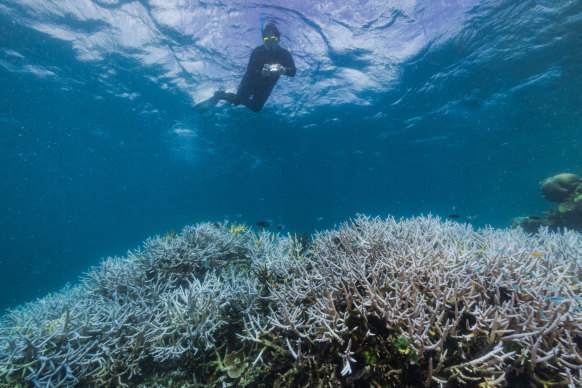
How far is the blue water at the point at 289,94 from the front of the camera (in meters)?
11.7

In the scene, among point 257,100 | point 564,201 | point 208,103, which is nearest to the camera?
point 564,201

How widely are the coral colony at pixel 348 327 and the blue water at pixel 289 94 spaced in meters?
2.12

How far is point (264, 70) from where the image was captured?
866 centimetres

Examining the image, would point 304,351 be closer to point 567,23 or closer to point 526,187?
point 567,23

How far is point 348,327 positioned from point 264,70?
8958mm

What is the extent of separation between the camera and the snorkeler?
887cm

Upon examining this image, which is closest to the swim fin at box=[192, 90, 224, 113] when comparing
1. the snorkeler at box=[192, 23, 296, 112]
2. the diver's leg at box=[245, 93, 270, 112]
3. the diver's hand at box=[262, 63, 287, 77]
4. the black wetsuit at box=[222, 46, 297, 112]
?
the snorkeler at box=[192, 23, 296, 112]

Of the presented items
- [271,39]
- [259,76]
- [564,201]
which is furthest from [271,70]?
[564,201]

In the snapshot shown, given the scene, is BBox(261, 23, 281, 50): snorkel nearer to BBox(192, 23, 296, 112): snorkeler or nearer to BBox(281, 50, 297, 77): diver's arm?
BBox(192, 23, 296, 112): snorkeler

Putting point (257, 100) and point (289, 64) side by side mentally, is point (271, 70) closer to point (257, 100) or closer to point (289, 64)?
point (289, 64)

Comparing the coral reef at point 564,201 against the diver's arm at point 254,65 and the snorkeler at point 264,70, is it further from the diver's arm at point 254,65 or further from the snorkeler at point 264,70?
the diver's arm at point 254,65

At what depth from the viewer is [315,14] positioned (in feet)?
36.5

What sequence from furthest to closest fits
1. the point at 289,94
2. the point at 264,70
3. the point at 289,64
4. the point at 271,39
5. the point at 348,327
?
the point at 289,94, the point at 289,64, the point at 271,39, the point at 264,70, the point at 348,327

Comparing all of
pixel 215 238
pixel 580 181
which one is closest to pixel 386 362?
pixel 215 238
